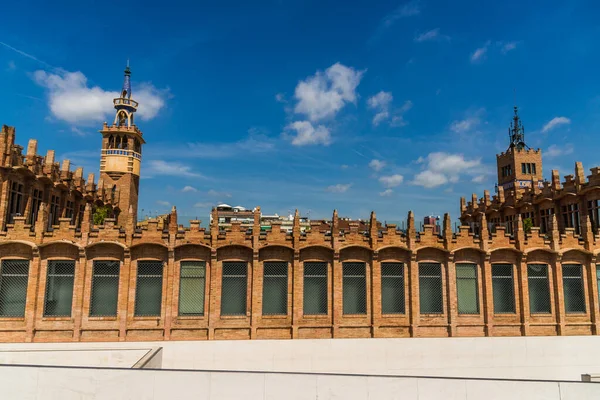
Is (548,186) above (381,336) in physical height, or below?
above

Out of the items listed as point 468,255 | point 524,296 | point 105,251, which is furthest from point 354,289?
point 105,251

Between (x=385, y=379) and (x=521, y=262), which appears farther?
(x=521, y=262)

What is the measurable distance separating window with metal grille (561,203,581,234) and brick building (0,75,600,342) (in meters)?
2.24

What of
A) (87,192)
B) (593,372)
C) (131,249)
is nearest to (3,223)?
(131,249)

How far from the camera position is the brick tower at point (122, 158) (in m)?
47.0

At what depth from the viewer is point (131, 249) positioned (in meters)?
23.1

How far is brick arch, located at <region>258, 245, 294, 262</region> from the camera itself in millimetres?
24094

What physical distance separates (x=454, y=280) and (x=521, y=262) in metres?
4.78

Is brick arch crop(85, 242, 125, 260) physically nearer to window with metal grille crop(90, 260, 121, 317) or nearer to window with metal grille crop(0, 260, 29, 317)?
window with metal grille crop(90, 260, 121, 317)

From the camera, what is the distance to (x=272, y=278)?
79.0ft

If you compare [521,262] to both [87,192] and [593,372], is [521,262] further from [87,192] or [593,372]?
[87,192]

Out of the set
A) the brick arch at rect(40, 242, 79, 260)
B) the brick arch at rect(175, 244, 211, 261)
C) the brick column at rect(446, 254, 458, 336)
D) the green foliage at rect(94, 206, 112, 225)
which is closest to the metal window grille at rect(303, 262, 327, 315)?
the brick arch at rect(175, 244, 211, 261)

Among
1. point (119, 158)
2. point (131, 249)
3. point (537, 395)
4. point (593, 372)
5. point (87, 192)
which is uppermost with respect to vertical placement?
point (119, 158)

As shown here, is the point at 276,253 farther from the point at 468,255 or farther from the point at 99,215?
the point at 99,215
